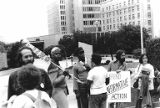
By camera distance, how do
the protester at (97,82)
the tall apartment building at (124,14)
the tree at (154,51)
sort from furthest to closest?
the tall apartment building at (124,14) → the tree at (154,51) → the protester at (97,82)

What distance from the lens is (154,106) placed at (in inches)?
347

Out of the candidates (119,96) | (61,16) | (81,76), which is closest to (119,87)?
(119,96)

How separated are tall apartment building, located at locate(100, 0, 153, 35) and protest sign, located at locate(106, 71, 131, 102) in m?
106

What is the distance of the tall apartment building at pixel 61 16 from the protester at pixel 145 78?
154 meters

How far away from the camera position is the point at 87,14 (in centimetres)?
14612

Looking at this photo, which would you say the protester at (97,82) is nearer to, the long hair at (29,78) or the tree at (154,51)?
the long hair at (29,78)

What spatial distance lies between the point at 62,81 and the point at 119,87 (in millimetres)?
3019

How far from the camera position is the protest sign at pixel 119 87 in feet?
25.7

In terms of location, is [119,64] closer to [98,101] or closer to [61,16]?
[98,101]

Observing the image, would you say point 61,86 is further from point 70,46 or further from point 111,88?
point 70,46

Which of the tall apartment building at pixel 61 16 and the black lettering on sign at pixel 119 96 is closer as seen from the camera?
the black lettering on sign at pixel 119 96

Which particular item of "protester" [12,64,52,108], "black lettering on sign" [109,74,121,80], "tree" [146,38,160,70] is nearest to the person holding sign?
"protester" [12,64,52,108]

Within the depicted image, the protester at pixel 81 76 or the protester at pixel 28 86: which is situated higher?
the protester at pixel 28 86

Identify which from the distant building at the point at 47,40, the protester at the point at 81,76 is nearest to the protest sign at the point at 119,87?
the protester at the point at 81,76
